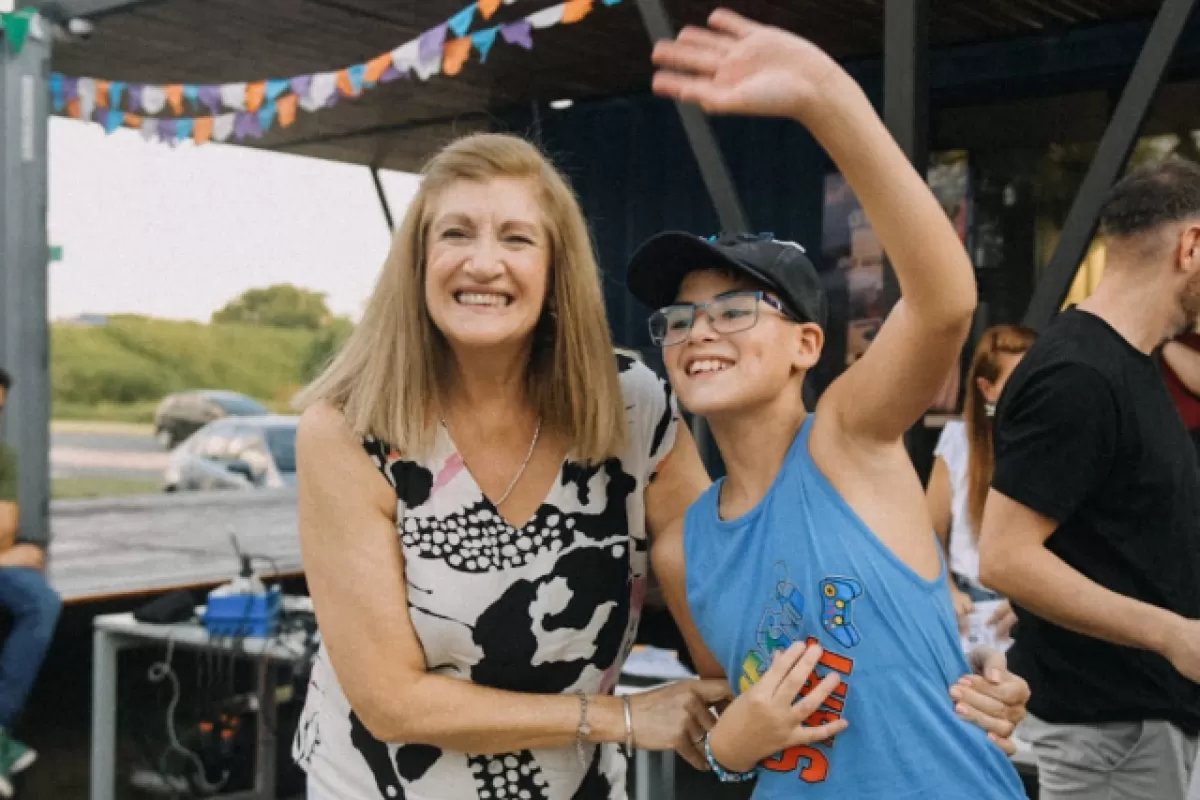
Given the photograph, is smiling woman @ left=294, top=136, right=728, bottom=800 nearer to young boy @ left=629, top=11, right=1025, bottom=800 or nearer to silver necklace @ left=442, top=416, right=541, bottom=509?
silver necklace @ left=442, top=416, right=541, bottom=509

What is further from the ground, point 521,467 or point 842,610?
point 521,467

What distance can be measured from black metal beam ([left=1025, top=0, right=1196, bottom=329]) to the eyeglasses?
2.17 m

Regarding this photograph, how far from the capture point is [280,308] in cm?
2291

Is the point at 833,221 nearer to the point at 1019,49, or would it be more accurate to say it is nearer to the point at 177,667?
the point at 1019,49

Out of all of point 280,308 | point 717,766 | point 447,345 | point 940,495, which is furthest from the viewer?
point 280,308

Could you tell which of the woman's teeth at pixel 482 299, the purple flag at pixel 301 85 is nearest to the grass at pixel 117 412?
the purple flag at pixel 301 85

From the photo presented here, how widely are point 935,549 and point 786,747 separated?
0.30m

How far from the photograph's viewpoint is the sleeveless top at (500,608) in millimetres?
1424

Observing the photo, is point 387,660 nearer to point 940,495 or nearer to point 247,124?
point 940,495

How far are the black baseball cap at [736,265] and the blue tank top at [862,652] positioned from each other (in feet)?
0.77

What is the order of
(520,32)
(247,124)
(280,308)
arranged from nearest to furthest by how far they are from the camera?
1. (520,32)
2. (247,124)
3. (280,308)

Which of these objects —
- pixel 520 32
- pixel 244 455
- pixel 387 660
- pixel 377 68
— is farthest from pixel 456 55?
pixel 244 455

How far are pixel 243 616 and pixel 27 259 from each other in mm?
2369

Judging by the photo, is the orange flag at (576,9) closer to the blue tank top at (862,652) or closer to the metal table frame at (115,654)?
the metal table frame at (115,654)
